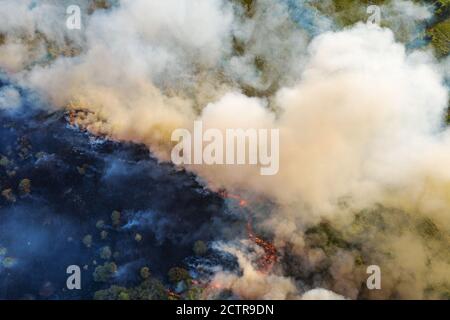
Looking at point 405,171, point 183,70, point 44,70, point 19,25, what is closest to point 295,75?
point 183,70

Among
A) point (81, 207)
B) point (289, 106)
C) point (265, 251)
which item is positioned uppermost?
point (289, 106)

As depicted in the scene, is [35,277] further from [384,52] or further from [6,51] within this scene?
[384,52]

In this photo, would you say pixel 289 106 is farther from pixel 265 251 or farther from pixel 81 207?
pixel 81 207

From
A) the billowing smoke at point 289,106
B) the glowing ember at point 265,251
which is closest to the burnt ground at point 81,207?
the billowing smoke at point 289,106

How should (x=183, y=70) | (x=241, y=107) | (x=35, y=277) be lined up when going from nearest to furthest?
(x=35, y=277)
(x=241, y=107)
(x=183, y=70)

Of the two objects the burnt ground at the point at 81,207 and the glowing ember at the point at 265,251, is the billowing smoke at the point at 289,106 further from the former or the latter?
the burnt ground at the point at 81,207

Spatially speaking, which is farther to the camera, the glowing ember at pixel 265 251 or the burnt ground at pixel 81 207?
the glowing ember at pixel 265 251

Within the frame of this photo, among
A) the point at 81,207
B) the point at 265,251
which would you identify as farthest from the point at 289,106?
the point at 81,207
